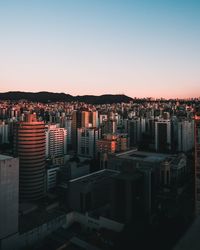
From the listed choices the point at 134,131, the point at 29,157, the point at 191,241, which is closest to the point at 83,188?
the point at 29,157

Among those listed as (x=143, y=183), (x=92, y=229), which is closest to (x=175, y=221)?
(x=143, y=183)

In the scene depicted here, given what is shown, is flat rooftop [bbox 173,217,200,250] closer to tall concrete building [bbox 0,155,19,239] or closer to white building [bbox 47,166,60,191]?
tall concrete building [bbox 0,155,19,239]

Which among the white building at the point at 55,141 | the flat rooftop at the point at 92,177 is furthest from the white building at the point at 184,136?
the flat rooftop at the point at 92,177

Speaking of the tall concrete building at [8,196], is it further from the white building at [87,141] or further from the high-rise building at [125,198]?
the white building at [87,141]

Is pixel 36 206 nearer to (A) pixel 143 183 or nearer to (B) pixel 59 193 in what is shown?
(B) pixel 59 193

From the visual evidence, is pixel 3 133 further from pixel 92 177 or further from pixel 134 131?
pixel 92 177

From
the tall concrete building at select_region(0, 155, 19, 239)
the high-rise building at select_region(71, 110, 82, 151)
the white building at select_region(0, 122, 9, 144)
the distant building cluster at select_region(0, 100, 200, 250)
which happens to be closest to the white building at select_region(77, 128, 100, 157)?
the high-rise building at select_region(71, 110, 82, 151)
